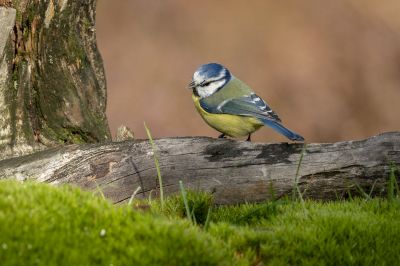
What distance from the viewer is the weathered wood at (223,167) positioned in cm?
434

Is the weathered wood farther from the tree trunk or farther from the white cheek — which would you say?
the white cheek

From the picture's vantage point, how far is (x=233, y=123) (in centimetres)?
496

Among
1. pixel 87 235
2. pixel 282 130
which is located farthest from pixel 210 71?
pixel 87 235

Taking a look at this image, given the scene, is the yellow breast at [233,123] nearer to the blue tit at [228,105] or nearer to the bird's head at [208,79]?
the blue tit at [228,105]

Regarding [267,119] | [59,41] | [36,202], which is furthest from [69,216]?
[59,41]

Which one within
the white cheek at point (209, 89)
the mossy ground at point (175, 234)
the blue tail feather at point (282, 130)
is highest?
the white cheek at point (209, 89)

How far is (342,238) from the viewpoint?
3.38 metres

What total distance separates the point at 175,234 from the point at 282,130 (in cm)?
192

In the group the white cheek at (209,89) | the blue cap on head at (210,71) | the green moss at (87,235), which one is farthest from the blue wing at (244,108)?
the green moss at (87,235)

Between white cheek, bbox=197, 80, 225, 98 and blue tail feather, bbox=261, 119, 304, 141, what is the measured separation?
51 centimetres

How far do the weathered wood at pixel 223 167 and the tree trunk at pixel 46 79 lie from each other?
0.51 meters

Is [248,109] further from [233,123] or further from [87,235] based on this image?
[87,235]

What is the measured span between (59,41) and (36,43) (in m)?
0.22

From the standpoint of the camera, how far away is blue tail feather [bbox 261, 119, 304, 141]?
4.50 metres
